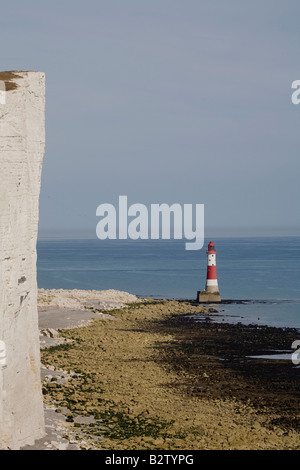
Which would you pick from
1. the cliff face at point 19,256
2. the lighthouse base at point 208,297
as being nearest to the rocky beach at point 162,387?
the cliff face at point 19,256

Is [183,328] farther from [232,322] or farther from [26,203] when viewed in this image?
[26,203]

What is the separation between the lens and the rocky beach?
12812mm

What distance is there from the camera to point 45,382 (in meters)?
16.1

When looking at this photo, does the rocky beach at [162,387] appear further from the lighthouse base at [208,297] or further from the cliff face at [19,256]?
the lighthouse base at [208,297]

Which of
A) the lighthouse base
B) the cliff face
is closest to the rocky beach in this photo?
the cliff face

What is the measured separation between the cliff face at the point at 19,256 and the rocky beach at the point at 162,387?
2.07 feet

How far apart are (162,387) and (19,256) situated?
6.77 meters

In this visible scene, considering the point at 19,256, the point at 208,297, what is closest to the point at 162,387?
the point at 19,256

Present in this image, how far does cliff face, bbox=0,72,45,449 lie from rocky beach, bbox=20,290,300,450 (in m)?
0.63

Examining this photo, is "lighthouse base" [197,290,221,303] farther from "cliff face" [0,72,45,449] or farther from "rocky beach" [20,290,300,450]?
"cliff face" [0,72,45,449]

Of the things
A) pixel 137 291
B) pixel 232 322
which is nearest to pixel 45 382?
pixel 232 322

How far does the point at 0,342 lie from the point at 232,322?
23637 millimetres

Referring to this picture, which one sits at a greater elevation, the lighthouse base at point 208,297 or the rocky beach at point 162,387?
the rocky beach at point 162,387

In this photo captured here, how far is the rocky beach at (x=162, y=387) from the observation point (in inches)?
504
